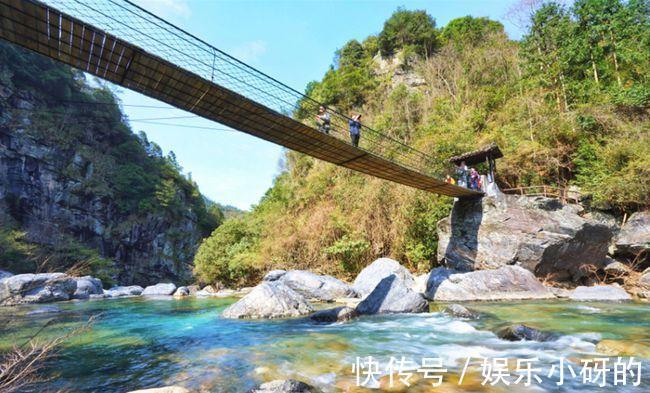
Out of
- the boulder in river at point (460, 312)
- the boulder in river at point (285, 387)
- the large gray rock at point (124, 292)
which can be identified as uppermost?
the boulder in river at point (285, 387)

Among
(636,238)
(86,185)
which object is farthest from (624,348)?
(86,185)

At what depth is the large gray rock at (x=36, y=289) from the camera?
1194cm

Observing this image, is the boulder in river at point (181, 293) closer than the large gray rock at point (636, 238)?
No

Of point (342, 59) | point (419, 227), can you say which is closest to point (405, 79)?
point (342, 59)

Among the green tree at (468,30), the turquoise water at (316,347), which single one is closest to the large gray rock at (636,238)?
the turquoise water at (316,347)

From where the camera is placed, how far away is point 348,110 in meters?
25.9

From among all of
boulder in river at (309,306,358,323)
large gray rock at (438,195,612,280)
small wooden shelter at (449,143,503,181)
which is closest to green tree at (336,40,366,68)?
small wooden shelter at (449,143,503,181)

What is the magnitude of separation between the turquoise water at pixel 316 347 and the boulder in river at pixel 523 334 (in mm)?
132

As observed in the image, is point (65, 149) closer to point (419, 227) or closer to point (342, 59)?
point (342, 59)

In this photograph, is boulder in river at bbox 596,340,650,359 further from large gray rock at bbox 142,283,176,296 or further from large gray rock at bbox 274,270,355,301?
large gray rock at bbox 142,283,176,296

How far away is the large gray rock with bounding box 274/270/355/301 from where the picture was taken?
10.4 meters

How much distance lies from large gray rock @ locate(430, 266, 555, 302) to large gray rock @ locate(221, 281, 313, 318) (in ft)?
13.4

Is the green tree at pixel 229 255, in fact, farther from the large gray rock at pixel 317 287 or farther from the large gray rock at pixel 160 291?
the large gray rock at pixel 317 287

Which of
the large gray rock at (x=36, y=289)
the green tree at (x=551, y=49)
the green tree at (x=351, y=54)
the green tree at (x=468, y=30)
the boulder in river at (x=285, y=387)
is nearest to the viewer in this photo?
the boulder in river at (x=285, y=387)
